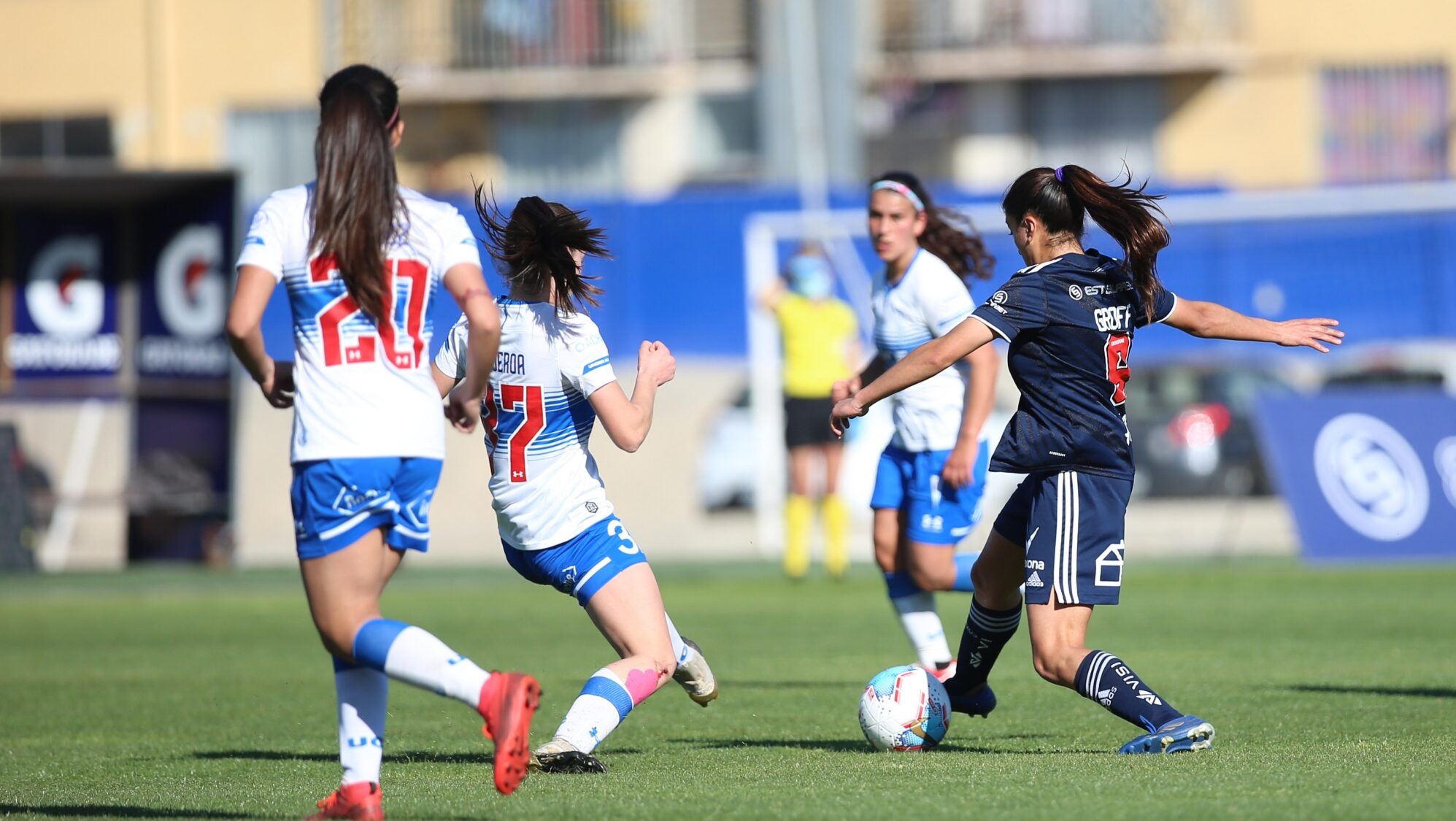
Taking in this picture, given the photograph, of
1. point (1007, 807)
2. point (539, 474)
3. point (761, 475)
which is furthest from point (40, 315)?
point (1007, 807)

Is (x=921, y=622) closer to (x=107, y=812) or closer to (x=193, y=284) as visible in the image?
(x=107, y=812)

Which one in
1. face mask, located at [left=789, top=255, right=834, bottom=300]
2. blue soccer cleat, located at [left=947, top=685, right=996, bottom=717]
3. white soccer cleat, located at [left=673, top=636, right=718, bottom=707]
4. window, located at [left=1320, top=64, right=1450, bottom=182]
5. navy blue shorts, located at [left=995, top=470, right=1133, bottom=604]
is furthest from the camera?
window, located at [left=1320, top=64, right=1450, bottom=182]

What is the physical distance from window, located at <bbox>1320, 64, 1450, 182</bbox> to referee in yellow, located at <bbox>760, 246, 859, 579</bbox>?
1367cm

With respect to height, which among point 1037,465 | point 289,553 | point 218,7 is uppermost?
point 218,7

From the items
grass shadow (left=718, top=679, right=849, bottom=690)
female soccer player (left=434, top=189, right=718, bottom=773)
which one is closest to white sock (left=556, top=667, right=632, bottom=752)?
female soccer player (left=434, top=189, right=718, bottom=773)

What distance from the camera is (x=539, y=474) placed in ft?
20.7

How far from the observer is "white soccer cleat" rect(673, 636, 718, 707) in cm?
673

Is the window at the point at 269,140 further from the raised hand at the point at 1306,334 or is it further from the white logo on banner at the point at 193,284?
the raised hand at the point at 1306,334

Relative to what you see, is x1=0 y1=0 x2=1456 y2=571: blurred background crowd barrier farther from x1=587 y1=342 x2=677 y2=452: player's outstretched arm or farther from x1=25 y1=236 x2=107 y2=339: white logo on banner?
x1=587 y1=342 x2=677 y2=452: player's outstretched arm

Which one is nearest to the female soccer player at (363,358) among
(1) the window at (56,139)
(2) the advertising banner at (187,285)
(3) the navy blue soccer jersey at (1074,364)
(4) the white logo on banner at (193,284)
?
(3) the navy blue soccer jersey at (1074,364)

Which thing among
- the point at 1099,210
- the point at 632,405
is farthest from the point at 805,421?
the point at 632,405

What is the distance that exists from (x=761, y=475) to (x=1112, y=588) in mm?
12368

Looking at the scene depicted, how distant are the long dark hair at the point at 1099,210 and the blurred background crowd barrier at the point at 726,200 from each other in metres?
8.38

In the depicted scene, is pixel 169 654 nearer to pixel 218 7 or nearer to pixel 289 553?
pixel 289 553
